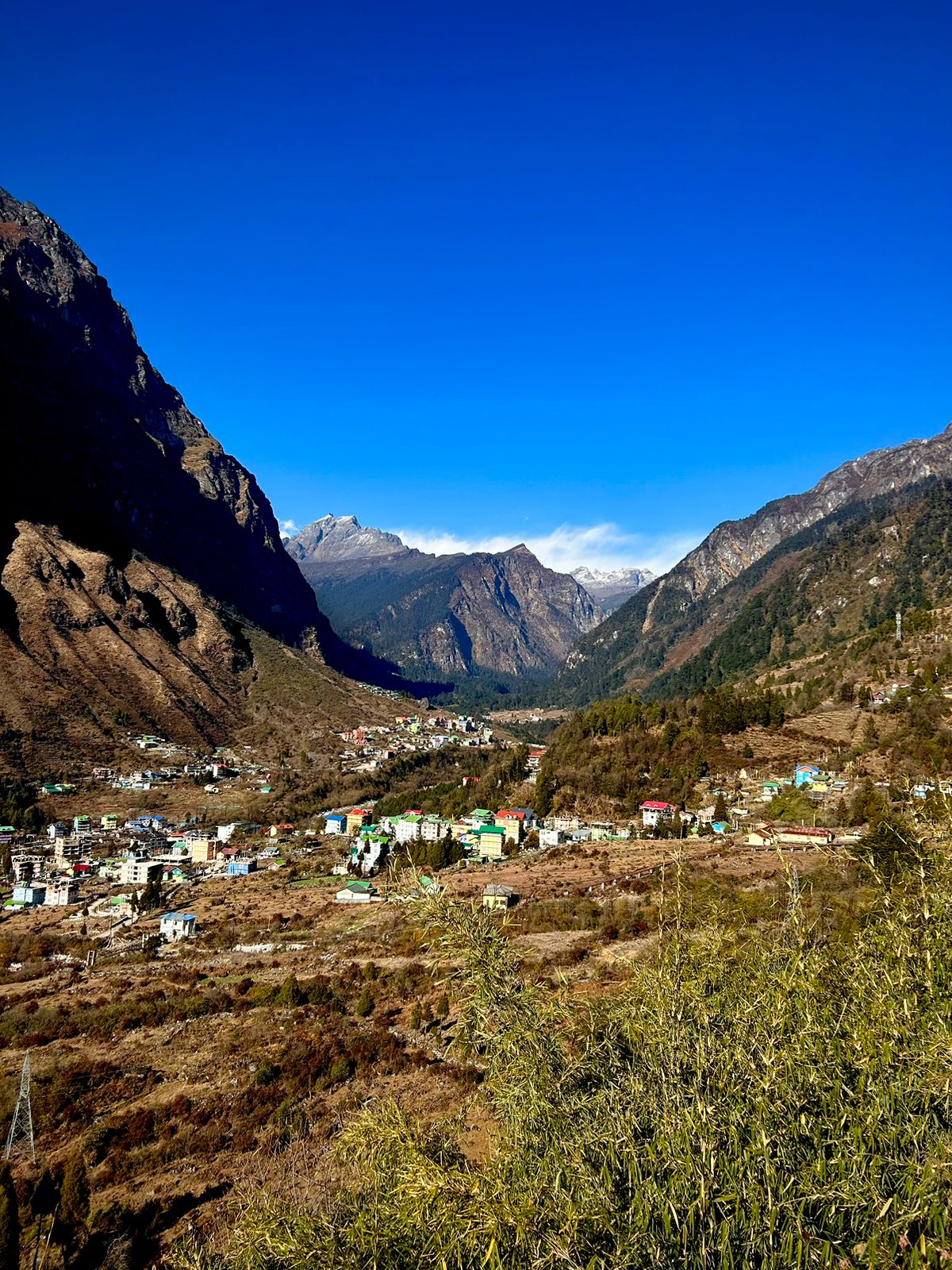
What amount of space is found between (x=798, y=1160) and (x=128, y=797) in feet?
256

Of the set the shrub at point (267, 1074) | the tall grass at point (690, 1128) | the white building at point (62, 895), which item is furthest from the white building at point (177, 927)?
the tall grass at point (690, 1128)

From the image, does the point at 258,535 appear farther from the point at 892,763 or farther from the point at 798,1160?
the point at 798,1160

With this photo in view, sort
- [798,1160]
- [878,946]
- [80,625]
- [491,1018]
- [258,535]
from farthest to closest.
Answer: [258,535], [80,625], [878,946], [491,1018], [798,1160]

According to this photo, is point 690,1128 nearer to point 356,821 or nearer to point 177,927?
point 177,927

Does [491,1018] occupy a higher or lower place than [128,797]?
higher

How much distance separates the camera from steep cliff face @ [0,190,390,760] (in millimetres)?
87812

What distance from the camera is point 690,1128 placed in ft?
14.2

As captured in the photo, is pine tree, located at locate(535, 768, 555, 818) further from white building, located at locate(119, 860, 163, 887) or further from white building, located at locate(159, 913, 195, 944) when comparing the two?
white building, located at locate(119, 860, 163, 887)

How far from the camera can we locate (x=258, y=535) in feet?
627

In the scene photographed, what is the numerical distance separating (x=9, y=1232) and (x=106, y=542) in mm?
120223

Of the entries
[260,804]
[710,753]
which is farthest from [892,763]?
[260,804]

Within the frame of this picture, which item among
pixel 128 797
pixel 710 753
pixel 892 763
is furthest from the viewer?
pixel 128 797

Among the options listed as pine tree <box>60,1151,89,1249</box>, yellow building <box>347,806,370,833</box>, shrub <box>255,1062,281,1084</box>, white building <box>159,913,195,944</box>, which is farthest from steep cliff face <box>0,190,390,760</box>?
pine tree <box>60,1151,89,1249</box>

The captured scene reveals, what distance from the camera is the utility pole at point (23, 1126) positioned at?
1498cm
